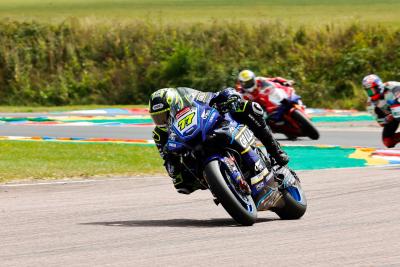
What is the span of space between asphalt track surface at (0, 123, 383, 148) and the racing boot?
962 centimetres

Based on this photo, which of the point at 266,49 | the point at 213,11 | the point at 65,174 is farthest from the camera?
the point at 213,11

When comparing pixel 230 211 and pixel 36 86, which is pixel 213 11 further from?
pixel 230 211

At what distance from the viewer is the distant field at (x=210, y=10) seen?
136ft

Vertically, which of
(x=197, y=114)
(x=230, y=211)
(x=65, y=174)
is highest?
(x=197, y=114)

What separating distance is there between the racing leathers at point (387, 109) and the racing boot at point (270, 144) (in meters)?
7.22

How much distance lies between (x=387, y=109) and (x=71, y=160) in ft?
16.6

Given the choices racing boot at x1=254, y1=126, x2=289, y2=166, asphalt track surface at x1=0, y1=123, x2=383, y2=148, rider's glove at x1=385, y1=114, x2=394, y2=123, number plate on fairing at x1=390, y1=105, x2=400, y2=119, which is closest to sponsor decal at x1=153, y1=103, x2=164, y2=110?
racing boot at x1=254, y1=126, x2=289, y2=166

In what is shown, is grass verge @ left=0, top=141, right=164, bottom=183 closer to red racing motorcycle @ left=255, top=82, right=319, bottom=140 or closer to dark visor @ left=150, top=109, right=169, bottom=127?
red racing motorcycle @ left=255, top=82, right=319, bottom=140

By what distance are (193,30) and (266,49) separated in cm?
348

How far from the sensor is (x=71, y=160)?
1683 centimetres

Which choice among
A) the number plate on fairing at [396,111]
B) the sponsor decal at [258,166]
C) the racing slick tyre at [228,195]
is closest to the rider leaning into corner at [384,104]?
the number plate on fairing at [396,111]

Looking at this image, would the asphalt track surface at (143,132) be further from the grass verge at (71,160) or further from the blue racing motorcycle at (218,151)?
the blue racing motorcycle at (218,151)

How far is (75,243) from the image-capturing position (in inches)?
315

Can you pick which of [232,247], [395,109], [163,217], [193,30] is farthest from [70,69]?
[232,247]
